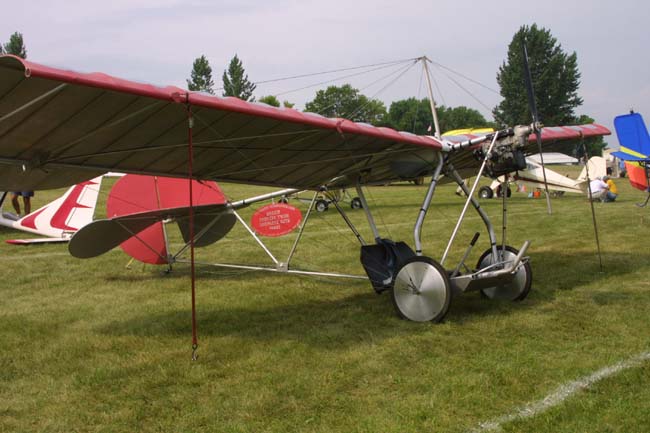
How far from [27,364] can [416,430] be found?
3.78 meters

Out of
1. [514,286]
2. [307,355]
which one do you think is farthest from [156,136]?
[514,286]

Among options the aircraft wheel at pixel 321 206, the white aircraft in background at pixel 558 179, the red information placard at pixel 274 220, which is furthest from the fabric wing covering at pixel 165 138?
the white aircraft in background at pixel 558 179

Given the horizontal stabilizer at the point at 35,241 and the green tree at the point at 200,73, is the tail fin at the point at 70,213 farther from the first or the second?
the green tree at the point at 200,73

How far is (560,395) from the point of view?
4.30 m

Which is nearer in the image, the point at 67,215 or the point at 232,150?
the point at 232,150

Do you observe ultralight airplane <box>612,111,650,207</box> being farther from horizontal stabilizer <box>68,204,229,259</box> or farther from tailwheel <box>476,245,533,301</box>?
horizontal stabilizer <box>68,204,229,259</box>

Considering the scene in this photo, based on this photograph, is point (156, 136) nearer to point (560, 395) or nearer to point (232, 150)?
point (232, 150)

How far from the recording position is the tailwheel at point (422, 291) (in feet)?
20.3

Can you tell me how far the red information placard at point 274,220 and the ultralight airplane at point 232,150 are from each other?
32 cm

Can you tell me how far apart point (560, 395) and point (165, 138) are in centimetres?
433

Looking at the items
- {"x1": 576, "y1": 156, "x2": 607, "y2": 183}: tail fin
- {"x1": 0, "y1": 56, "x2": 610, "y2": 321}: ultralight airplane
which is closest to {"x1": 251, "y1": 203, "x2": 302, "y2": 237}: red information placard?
{"x1": 0, "y1": 56, "x2": 610, "y2": 321}: ultralight airplane

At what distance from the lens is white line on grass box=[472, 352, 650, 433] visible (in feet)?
12.6

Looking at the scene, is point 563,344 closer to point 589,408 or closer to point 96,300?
point 589,408

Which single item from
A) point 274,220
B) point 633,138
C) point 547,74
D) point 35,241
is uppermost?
point 547,74
